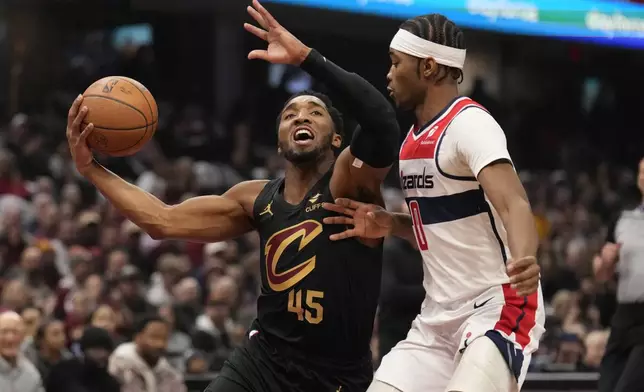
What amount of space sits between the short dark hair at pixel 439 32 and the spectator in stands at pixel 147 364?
428 centimetres

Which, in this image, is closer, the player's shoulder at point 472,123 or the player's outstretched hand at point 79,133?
the player's shoulder at point 472,123

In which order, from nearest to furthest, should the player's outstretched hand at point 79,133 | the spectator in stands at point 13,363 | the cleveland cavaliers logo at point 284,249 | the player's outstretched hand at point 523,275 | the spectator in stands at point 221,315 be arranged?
1. the player's outstretched hand at point 523,275
2. the player's outstretched hand at point 79,133
3. the cleveland cavaliers logo at point 284,249
4. the spectator in stands at point 13,363
5. the spectator in stands at point 221,315

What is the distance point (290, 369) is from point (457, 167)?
4.10ft

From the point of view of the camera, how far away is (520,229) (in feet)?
14.5

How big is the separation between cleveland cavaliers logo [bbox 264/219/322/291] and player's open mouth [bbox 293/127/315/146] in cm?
35

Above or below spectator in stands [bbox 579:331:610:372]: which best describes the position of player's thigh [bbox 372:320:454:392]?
above

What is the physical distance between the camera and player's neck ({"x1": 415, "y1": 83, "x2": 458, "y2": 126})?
5.00m

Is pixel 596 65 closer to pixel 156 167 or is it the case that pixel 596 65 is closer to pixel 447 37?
pixel 156 167

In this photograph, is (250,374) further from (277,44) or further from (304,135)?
(277,44)

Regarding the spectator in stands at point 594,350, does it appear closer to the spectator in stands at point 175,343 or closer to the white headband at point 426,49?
the spectator in stands at point 175,343

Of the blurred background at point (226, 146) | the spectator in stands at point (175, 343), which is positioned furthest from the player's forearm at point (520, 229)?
the spectator in stands at point (175, 343)

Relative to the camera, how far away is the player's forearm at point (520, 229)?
14.3 ft

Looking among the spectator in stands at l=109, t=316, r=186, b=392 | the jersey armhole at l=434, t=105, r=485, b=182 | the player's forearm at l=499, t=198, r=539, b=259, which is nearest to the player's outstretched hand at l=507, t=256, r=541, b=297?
the player's forearm at l=499, t=198, r=539, b=259

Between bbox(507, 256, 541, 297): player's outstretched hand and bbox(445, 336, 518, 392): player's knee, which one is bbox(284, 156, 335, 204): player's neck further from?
bbox(507, 256, 541, 297): player's outstretched hand
